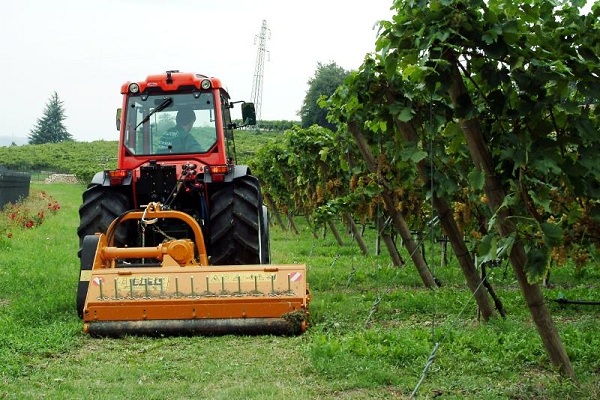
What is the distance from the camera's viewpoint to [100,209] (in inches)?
386

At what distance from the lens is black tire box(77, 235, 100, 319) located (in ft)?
28.7

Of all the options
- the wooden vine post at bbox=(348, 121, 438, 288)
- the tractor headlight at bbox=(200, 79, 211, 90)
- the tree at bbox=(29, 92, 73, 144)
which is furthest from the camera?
the tree at bbox=(29, 92, 73, 144)

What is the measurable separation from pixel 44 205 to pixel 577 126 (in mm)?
27351

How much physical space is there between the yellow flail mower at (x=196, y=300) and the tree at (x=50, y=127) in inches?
4058

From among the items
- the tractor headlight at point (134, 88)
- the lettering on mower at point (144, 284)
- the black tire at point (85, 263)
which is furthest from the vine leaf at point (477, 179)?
the tractor headlight at point (134, 88)

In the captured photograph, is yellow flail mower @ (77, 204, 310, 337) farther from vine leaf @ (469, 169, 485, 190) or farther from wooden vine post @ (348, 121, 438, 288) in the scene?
vine leaf @ (469, 169, 485, 190)

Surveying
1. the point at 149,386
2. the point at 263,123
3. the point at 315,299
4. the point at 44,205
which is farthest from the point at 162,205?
the point at 263,123

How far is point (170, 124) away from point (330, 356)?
173 inches

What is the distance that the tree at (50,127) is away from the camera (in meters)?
108

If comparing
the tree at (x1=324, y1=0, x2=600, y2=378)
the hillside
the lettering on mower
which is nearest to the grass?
the lettering on mower

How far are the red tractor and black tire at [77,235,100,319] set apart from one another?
53 centimetres

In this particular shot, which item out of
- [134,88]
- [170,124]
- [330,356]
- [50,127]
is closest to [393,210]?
[170,124]

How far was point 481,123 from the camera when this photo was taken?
645cm

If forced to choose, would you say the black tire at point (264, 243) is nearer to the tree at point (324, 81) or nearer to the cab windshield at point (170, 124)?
the cab windshield at point (170, 124)
